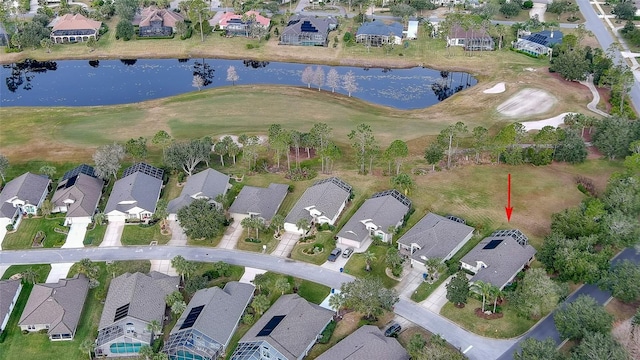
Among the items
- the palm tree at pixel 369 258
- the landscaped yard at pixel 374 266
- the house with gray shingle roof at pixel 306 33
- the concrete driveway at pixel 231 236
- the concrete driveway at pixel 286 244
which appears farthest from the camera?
the house with gray shingle roof at pixel 306 33

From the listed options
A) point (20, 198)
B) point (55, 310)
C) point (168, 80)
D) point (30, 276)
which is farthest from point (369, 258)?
point (168, 80)

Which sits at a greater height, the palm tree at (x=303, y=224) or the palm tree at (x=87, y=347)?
the palm tree at (x=303, y=224)

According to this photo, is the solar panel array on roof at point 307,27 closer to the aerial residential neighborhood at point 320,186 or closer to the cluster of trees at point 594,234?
the aerial residential neighborhood at point 320,186

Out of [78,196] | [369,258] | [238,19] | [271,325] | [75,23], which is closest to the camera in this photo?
[271,325]

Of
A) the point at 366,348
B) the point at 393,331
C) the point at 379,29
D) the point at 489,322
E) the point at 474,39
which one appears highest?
the point at 379,29

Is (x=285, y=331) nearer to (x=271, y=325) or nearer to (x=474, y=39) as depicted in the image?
(x=271, y=325)

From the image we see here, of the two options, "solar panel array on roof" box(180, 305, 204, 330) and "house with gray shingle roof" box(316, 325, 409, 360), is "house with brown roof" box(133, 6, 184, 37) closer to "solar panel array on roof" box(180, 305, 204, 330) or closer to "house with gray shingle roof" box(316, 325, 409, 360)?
"solar panel array on roof" box(180, 305, 204, 330)

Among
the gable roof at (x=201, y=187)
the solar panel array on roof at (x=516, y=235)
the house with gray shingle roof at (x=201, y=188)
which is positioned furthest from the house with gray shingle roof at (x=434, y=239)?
the gable roof at (x=201, y=187)
